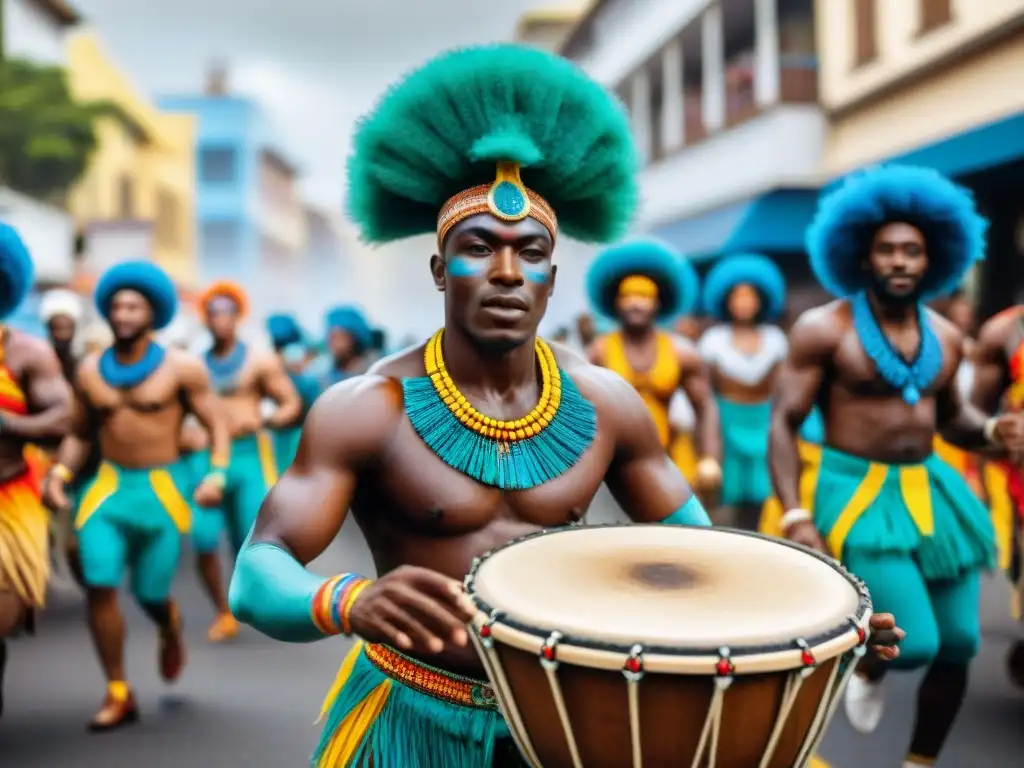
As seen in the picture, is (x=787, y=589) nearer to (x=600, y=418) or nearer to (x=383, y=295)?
(x=600, y=418)

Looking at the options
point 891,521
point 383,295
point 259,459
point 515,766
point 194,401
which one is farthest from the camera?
Answer: point 383,295

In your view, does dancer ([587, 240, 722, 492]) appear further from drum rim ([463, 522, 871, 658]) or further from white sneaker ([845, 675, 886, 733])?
drum rim ([463, 522, 871, 658])

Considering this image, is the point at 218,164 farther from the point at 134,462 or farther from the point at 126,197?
the point at 134,462

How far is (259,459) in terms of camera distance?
23.4ft

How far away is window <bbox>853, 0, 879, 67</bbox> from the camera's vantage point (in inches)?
533

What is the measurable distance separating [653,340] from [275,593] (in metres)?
4.81

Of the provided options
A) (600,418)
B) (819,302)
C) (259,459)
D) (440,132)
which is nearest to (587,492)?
(600,418)

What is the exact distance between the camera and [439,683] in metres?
2.25

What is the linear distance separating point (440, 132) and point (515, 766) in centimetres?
144

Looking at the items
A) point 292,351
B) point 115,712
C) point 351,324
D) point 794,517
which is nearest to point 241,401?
point 115,712

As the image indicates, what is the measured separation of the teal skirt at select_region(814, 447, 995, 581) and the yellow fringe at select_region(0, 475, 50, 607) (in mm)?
3164

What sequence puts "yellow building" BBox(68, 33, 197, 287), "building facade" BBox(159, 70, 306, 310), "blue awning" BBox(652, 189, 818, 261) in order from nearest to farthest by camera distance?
"blue awning" BBox(652, 189, 818, 261) < "yellow building" BBox(68, 33, 197, 287) < "building facade" BBox(159, 70, 306, 310)

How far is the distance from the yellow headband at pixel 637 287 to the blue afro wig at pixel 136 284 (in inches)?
108

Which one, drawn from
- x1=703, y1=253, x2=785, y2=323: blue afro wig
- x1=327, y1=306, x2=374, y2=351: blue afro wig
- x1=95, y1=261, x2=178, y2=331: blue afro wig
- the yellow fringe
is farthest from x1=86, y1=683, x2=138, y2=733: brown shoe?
x1=327, y1=306, x2=374, y2=351: blue afro wig
